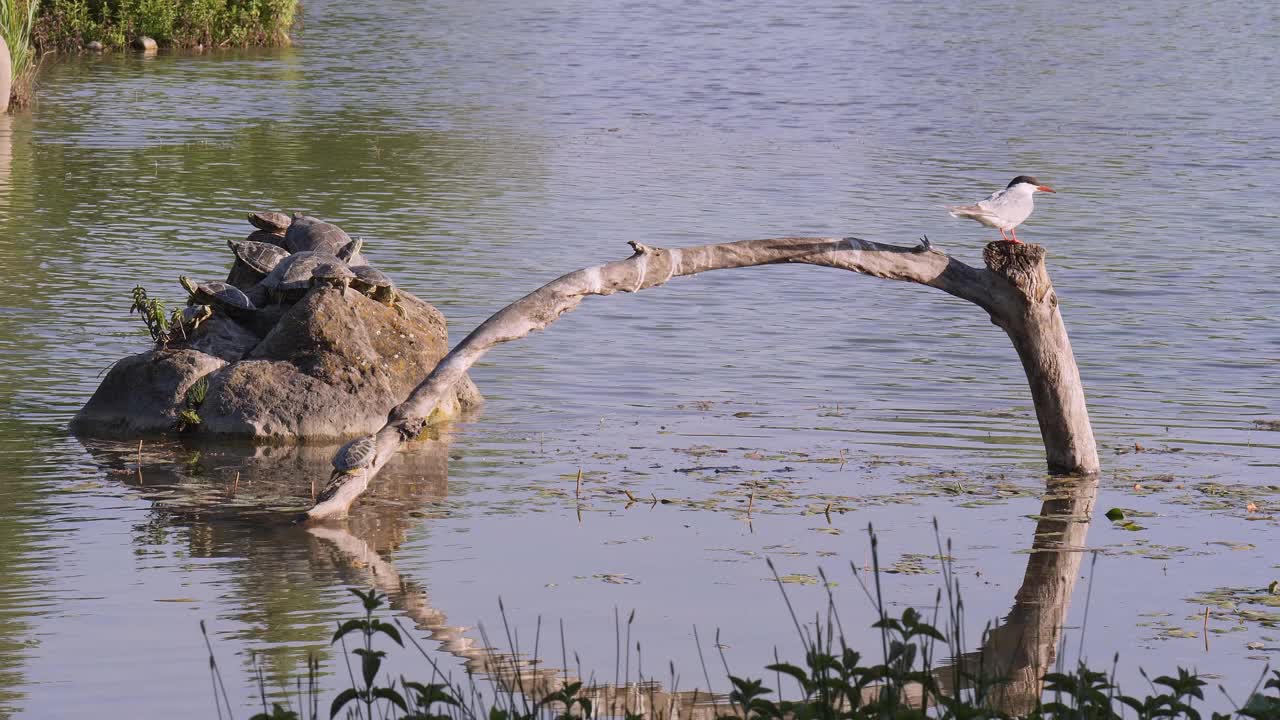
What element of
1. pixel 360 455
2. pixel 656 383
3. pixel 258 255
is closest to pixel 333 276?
pixel 258 255

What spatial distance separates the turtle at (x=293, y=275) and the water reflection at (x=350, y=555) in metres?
1.58

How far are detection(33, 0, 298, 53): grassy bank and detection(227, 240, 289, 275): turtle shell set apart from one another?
24650mm

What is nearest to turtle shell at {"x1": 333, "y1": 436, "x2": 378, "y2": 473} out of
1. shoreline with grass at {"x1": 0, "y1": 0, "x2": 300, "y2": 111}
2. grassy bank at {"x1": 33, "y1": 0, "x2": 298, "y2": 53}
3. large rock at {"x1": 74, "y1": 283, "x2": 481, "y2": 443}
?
large rock at {"x1": 74, "y1": 283, "x2": 481, "y2": 443}

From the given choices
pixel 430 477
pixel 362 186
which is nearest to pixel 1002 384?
pixel 430 477

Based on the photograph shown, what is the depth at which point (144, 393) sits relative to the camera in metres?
11.4

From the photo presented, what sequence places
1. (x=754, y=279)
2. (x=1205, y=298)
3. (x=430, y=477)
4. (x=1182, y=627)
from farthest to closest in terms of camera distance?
(x=754, y=279) → (x=1205, y=298) → (x=430, y=477) → (x=1182, y=627)

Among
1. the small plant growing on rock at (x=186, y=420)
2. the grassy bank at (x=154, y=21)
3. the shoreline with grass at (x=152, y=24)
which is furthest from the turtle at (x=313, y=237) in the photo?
the grassy bank at (x=154, y=21)

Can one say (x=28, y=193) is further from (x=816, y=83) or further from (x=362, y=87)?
(x=816, y=83)

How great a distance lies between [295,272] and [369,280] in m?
0.54

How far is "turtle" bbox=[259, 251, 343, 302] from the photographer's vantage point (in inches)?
482

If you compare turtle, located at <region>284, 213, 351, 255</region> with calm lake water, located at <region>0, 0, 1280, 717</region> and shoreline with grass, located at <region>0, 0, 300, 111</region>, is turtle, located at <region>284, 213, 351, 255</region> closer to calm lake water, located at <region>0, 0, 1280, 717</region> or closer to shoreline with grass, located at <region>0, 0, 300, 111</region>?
calm lake water, located at <region>0, 0, 1280, 717</region>

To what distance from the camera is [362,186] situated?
2244 centimetres

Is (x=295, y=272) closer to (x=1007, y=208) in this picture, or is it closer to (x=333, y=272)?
(x=333, y=272)

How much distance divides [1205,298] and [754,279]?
13.9 ft
